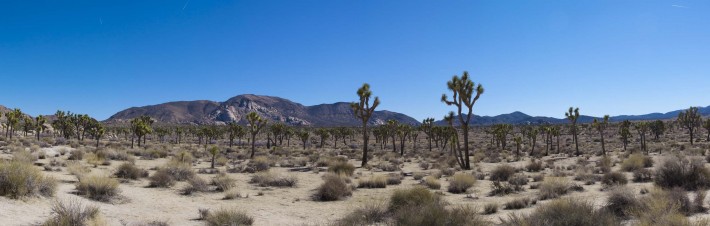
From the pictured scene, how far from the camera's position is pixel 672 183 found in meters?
14.0

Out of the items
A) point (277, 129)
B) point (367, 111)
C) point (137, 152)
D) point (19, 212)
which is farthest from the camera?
point (277, 129)

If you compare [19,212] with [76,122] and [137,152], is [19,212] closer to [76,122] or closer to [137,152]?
[137,152]

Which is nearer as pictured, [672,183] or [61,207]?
[61,207]

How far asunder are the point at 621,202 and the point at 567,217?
311cm

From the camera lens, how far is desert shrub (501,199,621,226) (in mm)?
7910

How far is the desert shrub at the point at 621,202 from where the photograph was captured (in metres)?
9.90

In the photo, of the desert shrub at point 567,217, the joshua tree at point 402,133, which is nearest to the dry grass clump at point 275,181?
the desert shrub at point 567,217

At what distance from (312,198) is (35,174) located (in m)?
8.30

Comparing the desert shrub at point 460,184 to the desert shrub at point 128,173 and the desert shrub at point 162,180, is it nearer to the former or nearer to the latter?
the desert shrub at point 162,180

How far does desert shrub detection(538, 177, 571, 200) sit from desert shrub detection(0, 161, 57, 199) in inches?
567

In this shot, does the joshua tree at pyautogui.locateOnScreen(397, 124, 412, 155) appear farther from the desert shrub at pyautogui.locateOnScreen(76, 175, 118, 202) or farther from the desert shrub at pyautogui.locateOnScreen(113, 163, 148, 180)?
the desert shrub at pyautogui.locateOnScreen(76, 175, 118, 202)

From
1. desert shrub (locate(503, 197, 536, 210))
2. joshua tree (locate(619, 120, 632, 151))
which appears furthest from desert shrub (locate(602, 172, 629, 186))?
joshua tree (locate(619, 120, 632, 151))

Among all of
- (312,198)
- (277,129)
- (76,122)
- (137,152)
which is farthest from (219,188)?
(76,122)

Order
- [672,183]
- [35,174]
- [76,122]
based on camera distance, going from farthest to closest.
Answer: [76,122] < [672,183] < [35,174]
